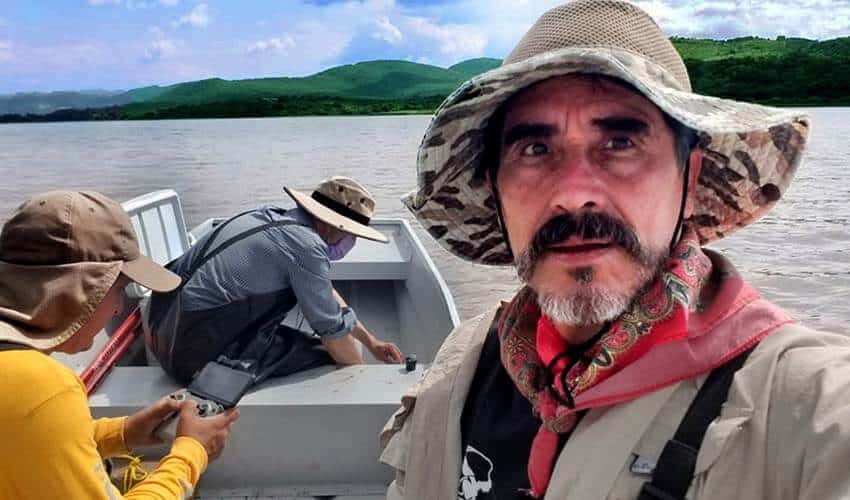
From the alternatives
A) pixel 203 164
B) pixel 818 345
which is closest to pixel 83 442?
pixel 818 345

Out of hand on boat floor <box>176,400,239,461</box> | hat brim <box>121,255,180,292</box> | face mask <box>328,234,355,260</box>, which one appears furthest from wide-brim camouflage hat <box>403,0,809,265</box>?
face mask <box>328,234,355,260</box>

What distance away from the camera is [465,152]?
4.34 ft

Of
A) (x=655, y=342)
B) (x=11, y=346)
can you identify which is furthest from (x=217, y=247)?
(x=655, y=342)

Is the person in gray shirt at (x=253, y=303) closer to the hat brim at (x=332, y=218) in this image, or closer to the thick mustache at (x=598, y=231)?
the hat brim at (x=332, y=218)

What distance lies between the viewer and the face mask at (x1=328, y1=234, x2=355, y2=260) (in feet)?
10.9

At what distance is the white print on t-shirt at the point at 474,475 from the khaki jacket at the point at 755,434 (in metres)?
0.20

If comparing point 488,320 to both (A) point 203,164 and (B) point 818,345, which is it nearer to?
(B) point 818,345

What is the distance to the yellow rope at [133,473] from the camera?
7.63 feet

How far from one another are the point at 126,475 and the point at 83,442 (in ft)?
3.39

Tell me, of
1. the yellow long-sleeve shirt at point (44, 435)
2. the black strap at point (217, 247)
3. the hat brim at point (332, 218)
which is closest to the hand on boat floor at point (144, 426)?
the yellow long-sleeve shirt at point (44, 435)

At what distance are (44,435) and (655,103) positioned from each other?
127 cm

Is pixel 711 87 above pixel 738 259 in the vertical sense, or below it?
above

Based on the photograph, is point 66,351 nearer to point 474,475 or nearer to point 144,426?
point 144,426

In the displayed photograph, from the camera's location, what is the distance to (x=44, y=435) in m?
1.37
